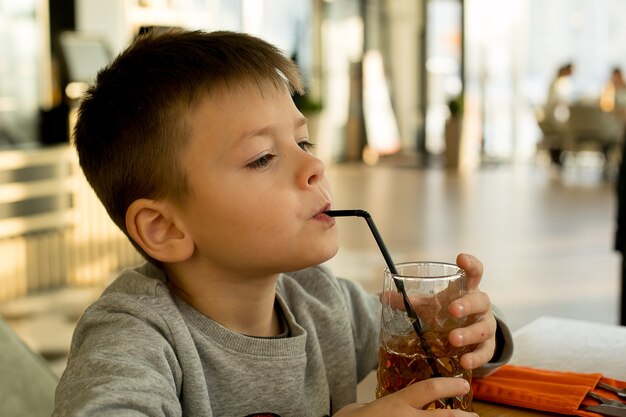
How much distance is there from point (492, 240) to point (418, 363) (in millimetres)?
5544

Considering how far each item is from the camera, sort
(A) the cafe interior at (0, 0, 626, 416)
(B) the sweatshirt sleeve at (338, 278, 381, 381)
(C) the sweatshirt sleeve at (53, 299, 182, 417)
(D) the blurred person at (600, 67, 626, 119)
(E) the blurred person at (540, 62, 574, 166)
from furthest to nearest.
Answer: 1. (E) the blurred person at (540, 62, 574, 166)
2. (D) the blurred person at (600, 67, 626, 119)
3. (A) the cafe interior at (0, 0, 626, 416)
4. (B) the sweatshirt sleeve at (338, 278, 381, 381)
5. (C) the sweatshirt sleeve at (53, 299, 182, 417)

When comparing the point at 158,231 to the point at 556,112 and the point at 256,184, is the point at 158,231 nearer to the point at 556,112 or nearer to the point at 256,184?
the point at 256,184

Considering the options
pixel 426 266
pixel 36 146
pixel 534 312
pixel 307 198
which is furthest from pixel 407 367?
pixel 36 146

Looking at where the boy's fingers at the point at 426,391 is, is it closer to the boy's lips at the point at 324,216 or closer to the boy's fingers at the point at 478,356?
the boy's fingers at the point at 478,356

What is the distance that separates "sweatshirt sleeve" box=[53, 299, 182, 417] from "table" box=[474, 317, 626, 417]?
0.38 meters

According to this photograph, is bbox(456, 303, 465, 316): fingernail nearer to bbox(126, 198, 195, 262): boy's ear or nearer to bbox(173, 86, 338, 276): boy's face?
bbox(173, 86, 338, 276): boy's face

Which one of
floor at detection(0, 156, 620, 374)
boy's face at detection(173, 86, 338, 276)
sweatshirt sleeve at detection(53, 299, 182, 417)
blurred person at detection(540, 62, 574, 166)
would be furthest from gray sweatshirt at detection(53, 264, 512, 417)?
blurred person at detection(540, 62, 574, 166)

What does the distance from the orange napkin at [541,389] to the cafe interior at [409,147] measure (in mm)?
99

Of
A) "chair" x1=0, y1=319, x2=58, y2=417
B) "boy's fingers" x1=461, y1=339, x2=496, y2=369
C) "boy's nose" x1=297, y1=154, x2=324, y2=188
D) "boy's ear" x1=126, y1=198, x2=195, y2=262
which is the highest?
"boy's nose" x1=297, y1=154, x2=324, y2=188

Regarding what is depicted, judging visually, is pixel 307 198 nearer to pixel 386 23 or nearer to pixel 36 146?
pixel 36 146

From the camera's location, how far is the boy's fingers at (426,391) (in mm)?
778

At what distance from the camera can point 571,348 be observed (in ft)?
3.89

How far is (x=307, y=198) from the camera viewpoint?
960mm

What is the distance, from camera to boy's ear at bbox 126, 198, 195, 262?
100 centimetres
